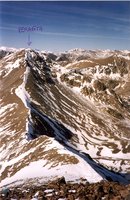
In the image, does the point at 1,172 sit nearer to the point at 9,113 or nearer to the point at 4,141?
the point at 4,141

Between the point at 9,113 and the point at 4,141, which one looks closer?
the point at 4,141

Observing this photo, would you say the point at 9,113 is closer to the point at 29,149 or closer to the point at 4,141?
the point at 4,141

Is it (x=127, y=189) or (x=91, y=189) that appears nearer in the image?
(x=127, y=189)

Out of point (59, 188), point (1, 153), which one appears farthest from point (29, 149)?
point (59, 188)

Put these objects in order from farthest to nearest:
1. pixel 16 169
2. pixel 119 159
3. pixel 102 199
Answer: pixel 119 159, pixel 16 169, pixel 102 199

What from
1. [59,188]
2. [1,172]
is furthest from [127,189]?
[1,172]

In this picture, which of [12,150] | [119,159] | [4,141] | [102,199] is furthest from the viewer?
[119,159]

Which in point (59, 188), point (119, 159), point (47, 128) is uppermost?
point (59, 188)

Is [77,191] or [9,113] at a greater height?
[77,191]

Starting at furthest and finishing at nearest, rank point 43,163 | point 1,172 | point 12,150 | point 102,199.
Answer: point 12,150
point 1,172
point 43,163
point 102,199
